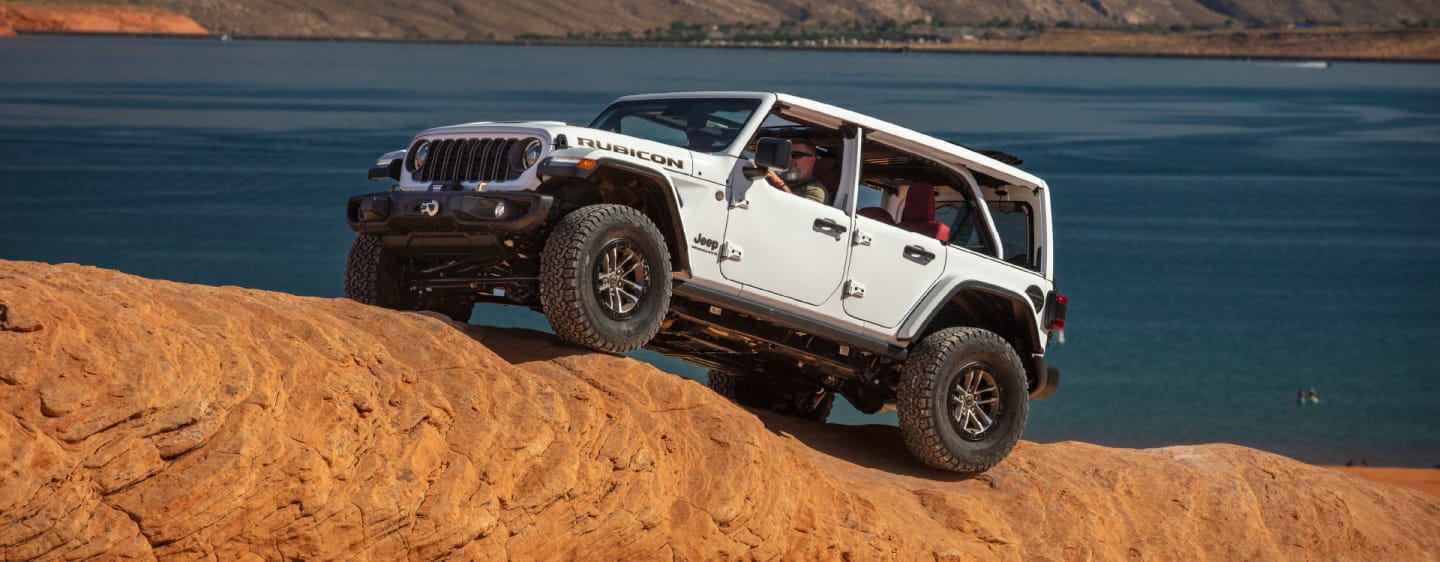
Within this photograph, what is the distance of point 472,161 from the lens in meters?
9.86

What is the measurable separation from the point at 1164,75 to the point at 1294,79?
1385 centimetres

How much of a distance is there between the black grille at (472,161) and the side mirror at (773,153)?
131cm

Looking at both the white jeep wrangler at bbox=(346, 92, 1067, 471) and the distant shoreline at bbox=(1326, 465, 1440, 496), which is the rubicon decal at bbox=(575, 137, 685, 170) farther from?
the distant shoreline at bbox=(1326, 465, 1440, 496)

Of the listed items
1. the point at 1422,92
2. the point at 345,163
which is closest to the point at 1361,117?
the point at 1422,92

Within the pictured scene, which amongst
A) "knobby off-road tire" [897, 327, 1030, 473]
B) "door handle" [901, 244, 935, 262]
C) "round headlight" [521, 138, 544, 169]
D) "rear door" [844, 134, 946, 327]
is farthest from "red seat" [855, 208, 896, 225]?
"round headlight" [521, 138, 544, 169]

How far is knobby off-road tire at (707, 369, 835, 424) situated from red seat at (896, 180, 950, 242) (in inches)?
68.3

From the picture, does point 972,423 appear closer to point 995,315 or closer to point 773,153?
point 995,315

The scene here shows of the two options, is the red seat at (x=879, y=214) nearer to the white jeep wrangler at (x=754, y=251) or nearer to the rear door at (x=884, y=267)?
the white jeep wrangler at (x=754, y=251)

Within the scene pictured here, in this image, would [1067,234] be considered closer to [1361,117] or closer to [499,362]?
[499,362]

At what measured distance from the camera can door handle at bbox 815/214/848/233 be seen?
34.6 ft

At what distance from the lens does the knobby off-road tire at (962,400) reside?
11.3 metres

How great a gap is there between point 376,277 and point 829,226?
274 centimetres

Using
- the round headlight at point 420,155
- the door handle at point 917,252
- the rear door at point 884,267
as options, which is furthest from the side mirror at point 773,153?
the round headlight at point 420,155

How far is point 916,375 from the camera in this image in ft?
37.0
